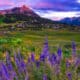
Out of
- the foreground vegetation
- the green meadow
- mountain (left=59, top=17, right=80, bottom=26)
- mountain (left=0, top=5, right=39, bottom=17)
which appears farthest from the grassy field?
the foreground vegetation

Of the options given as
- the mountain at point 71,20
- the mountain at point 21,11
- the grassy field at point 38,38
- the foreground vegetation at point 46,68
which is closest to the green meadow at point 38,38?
the grassy field at point 38,38

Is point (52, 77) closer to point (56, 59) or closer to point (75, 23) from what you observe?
point (56, 59)

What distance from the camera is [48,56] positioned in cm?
338

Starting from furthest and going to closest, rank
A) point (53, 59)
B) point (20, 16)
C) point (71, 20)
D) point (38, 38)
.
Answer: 1. point (20, 16)
2. point (71, 20)
3. point (38, 38)
4. point (53, 59)

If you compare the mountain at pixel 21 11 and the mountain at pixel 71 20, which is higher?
the mountain at pixel 21 11

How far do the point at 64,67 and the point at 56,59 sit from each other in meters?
0.33

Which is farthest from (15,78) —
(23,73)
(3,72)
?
(3,72)

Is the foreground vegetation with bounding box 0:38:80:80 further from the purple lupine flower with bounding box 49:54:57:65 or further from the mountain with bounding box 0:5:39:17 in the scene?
the mountain with bounding box 0:5:39:17

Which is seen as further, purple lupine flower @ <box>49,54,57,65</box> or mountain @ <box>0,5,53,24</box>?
mountain @ <box>0,5,53,24</box>

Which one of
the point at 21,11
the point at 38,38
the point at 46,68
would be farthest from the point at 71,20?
the point at 46,68

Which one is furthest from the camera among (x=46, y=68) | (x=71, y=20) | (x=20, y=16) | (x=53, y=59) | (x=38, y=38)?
(x=20, y=16)

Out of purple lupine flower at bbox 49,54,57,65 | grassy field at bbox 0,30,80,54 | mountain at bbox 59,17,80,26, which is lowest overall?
grassy field at bbox 0,30,80,54

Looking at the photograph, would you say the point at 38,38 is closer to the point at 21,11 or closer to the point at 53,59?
the point at 21,11

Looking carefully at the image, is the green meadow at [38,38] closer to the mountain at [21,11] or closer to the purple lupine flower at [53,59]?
the mountain at [21,11]
